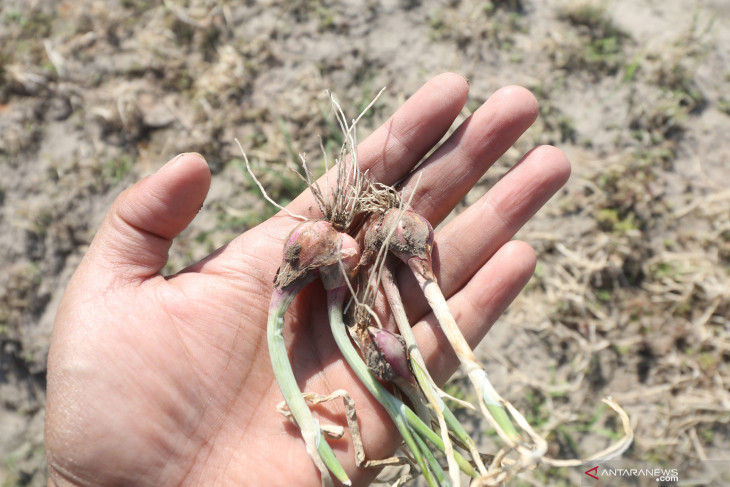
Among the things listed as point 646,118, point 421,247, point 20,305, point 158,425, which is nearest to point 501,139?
point 421,247

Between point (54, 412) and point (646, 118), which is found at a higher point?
point (646, 118)

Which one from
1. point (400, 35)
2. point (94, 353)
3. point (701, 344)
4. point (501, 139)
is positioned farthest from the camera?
point (400, 35)

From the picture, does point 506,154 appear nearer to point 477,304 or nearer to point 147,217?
point 477,304

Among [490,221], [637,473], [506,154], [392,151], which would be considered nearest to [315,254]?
[392,151]

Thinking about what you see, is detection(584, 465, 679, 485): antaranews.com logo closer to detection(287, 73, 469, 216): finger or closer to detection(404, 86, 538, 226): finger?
detection(404, 86, 538, 226): finger

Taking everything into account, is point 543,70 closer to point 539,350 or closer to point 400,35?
point 400,35
